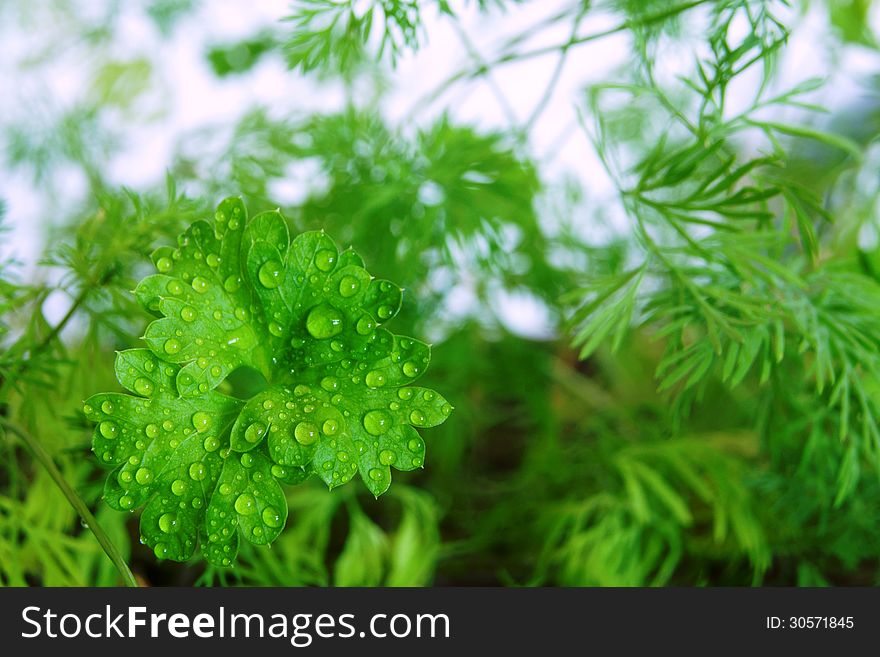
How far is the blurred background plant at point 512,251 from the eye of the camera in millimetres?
491

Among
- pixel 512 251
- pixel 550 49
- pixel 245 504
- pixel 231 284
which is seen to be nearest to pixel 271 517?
pixel 245 504

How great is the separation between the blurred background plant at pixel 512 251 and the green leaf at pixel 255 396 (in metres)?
0.12

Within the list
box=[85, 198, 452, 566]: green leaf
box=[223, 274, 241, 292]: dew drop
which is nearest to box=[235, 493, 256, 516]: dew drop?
Result: box=[85, 198, 452, 566]: green leaf

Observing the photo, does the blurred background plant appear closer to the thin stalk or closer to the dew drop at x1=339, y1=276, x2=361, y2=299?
the thin stalk

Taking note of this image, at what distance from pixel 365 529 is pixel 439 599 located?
23 centimetres

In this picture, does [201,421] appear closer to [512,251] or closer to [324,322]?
[324,322]

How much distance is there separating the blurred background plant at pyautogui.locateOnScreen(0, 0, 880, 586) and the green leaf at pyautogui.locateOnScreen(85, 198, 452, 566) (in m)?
0.12

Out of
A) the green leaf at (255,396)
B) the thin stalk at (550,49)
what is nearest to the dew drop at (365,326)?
the green leaf at (255,396)

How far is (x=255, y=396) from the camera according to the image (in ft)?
1.17

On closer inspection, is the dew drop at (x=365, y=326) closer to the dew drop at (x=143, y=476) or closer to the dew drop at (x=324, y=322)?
the dew drop at (x=324, y=322)

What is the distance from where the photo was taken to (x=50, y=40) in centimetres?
99

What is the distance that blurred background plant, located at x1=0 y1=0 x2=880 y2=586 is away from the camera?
491mm

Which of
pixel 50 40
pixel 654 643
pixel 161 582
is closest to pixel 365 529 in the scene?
pixel 161 582

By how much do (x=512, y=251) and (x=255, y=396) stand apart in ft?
1.66
